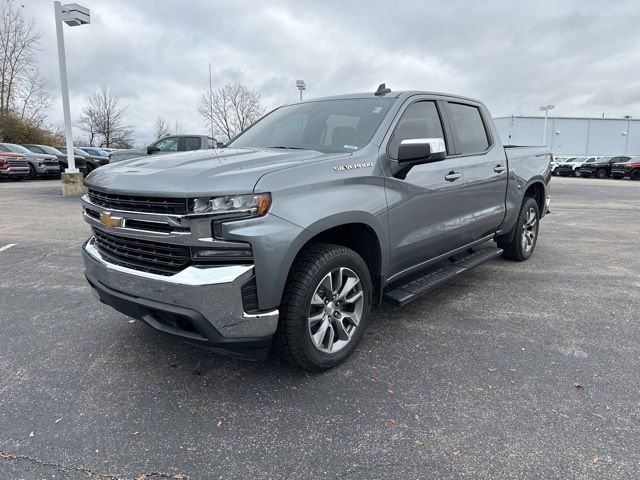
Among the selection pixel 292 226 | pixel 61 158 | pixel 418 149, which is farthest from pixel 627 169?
pixel 292 226

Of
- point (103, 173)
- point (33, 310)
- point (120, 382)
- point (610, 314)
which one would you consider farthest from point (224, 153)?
point (610, 314)

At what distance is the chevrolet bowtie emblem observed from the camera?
274cm

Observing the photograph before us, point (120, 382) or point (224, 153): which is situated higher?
point (224, 153)

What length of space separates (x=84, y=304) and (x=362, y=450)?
3.16 meters

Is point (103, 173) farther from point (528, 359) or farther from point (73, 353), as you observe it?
point (528, 359)

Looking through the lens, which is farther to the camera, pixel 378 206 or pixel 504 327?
pixel 504 327

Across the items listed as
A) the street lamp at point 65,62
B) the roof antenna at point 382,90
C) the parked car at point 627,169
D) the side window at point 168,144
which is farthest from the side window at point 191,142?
the parked car at point 627,169

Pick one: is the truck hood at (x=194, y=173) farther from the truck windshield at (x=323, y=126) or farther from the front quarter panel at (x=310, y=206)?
the truck windshield at (x=323, y=126)

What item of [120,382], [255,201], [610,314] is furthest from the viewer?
[610,314]

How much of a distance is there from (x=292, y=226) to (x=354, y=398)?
1107 mm

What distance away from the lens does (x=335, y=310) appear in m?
3.04

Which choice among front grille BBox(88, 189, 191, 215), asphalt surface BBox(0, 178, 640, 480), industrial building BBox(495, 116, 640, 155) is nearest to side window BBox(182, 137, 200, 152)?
asphalt surface BBox(0, 178, 640, 480)

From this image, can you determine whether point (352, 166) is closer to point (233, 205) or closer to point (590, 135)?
point (233, 205)

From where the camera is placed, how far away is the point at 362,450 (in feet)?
7.62
